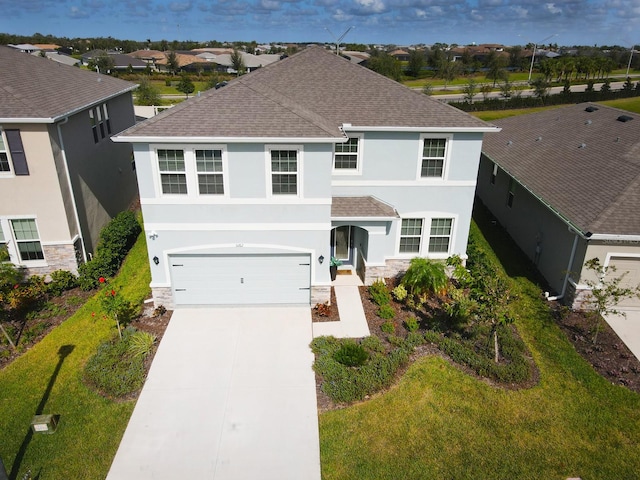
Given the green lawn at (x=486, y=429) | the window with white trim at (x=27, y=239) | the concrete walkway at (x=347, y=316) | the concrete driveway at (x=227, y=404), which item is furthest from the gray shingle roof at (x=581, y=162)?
the window with white trim at (x=27, y=239)

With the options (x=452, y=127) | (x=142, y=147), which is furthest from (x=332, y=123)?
(x=142, y=147)

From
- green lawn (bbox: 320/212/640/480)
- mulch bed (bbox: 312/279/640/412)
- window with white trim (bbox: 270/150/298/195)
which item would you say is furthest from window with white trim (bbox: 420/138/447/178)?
green lawn (bbox: 320/212/640/480)

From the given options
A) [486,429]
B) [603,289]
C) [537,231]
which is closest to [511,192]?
[537,231]

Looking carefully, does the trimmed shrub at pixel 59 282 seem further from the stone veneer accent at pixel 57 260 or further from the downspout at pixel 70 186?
the downspout at pixel 70 186

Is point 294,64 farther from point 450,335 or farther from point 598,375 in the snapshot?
point 598,375

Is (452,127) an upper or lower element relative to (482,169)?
upper

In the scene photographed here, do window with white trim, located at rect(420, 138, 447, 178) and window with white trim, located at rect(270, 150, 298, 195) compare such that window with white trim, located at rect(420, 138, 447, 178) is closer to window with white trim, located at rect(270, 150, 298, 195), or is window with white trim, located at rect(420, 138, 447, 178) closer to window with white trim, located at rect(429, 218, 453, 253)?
window with white trim, located at rect(429, 218, 453, 253)
